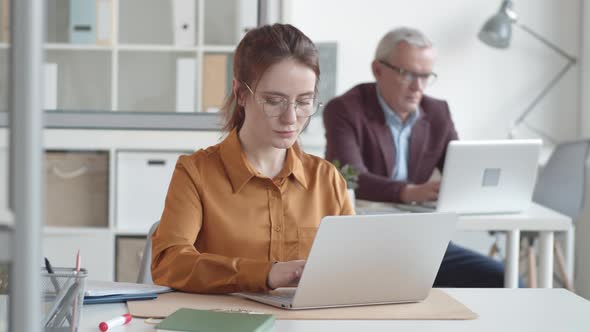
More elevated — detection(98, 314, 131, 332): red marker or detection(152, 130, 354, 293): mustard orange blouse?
detection(152, 130, 354, 293): mustard orange blouse

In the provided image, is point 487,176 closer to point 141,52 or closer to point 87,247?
point 141,52

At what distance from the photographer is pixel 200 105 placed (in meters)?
3.90

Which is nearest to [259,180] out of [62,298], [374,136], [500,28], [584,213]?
[62,298]

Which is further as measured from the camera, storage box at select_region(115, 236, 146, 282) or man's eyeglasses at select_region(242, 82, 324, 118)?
storage box at select_region(115, 236, 146, 282)

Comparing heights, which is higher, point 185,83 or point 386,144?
point 185,83

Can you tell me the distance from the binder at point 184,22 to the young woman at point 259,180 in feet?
6.90

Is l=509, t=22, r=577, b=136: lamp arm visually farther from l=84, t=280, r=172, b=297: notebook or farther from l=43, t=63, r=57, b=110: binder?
l=84, t=280, r=172, b=297: notebook

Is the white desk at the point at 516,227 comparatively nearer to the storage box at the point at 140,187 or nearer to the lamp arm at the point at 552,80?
the storage box at the point at 140,187

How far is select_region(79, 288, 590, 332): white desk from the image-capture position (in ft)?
4.52

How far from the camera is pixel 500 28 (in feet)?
14.4

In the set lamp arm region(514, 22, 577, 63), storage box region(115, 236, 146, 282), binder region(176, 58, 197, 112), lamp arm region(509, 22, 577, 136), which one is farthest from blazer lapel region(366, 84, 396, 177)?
lamp arm region(514, 22, 577, 63)

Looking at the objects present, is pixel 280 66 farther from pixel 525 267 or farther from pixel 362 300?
pixel 525 267

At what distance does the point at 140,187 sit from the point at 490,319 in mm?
2684

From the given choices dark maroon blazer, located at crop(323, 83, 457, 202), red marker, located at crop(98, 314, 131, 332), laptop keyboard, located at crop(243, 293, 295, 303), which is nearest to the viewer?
red marker, located at crop(98, 314, 131, 332)
